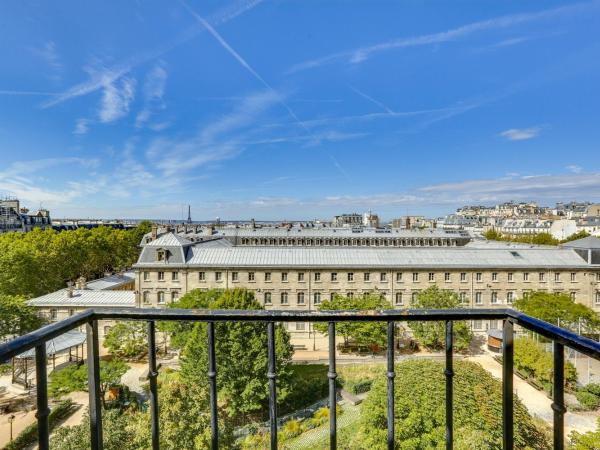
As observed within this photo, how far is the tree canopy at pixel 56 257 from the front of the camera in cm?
3581

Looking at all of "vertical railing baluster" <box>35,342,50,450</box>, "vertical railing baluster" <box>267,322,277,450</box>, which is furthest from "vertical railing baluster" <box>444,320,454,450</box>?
"vertical railing baluster" <box>35,342,50,450</box>

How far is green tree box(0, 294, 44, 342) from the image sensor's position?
24441mm

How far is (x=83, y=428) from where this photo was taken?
12586mm

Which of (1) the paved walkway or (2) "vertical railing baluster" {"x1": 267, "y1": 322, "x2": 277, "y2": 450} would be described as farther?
(1) the paved walkway

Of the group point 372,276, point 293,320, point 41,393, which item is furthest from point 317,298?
point 41,393

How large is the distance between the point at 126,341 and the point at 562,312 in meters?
35.8

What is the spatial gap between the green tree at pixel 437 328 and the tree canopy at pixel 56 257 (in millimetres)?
38086

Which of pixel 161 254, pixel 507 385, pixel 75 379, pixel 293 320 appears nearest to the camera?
pixel 293 320

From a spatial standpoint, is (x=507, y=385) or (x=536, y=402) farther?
(x=536, y=402)

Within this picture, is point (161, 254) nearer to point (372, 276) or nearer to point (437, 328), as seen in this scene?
point (372, 276)

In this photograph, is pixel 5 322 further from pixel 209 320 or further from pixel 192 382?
pixel 209 320

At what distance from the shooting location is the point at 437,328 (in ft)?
86.1

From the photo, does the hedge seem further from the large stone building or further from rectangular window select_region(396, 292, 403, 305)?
rectangular window select_region(396, 292, 403, 305)

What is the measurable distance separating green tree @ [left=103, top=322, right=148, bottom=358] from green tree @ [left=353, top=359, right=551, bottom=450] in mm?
17695
